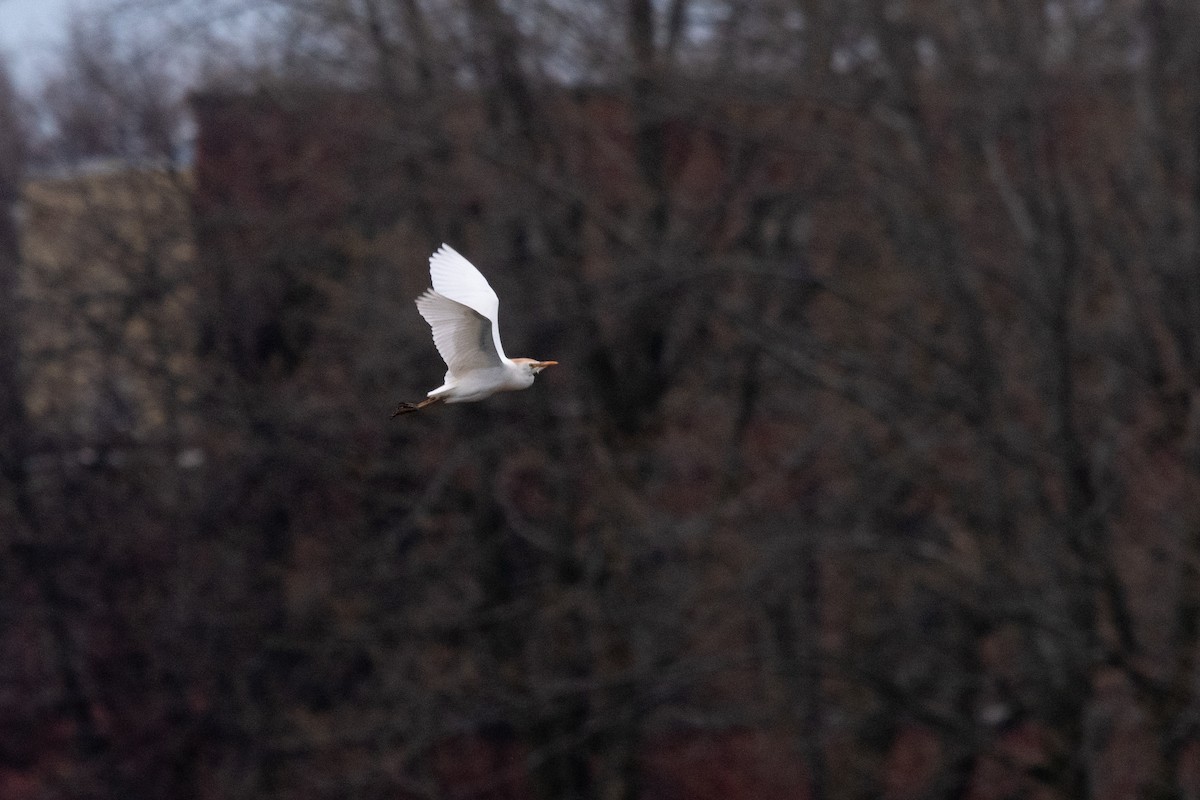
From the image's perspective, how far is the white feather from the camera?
587 centimetres

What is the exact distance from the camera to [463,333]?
19.4 ft

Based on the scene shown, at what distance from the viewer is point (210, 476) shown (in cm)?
1486

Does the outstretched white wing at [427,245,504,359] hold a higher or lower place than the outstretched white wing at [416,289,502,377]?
higher

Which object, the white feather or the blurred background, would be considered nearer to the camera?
the white feather

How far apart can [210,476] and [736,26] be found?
19.1ft

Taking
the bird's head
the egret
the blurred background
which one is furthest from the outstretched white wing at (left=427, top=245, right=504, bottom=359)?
the blurred background

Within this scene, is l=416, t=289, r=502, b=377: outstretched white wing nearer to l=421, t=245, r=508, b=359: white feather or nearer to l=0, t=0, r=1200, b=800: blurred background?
l=421, t=245, r=508, b=359: white feather

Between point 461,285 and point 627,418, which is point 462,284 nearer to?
point 461,285

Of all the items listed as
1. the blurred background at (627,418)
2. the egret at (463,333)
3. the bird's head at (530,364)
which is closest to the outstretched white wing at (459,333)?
the egret at (463,333)

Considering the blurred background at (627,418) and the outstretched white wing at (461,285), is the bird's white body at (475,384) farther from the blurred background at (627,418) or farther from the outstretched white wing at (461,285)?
the blurred background at (627,418)

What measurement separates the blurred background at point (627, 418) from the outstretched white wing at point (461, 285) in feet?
16.8

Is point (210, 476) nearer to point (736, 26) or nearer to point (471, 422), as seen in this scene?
point (471, 422)

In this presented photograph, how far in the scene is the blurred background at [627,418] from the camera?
36.8ft

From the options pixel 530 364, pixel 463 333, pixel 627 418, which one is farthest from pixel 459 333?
pixel 627 418
